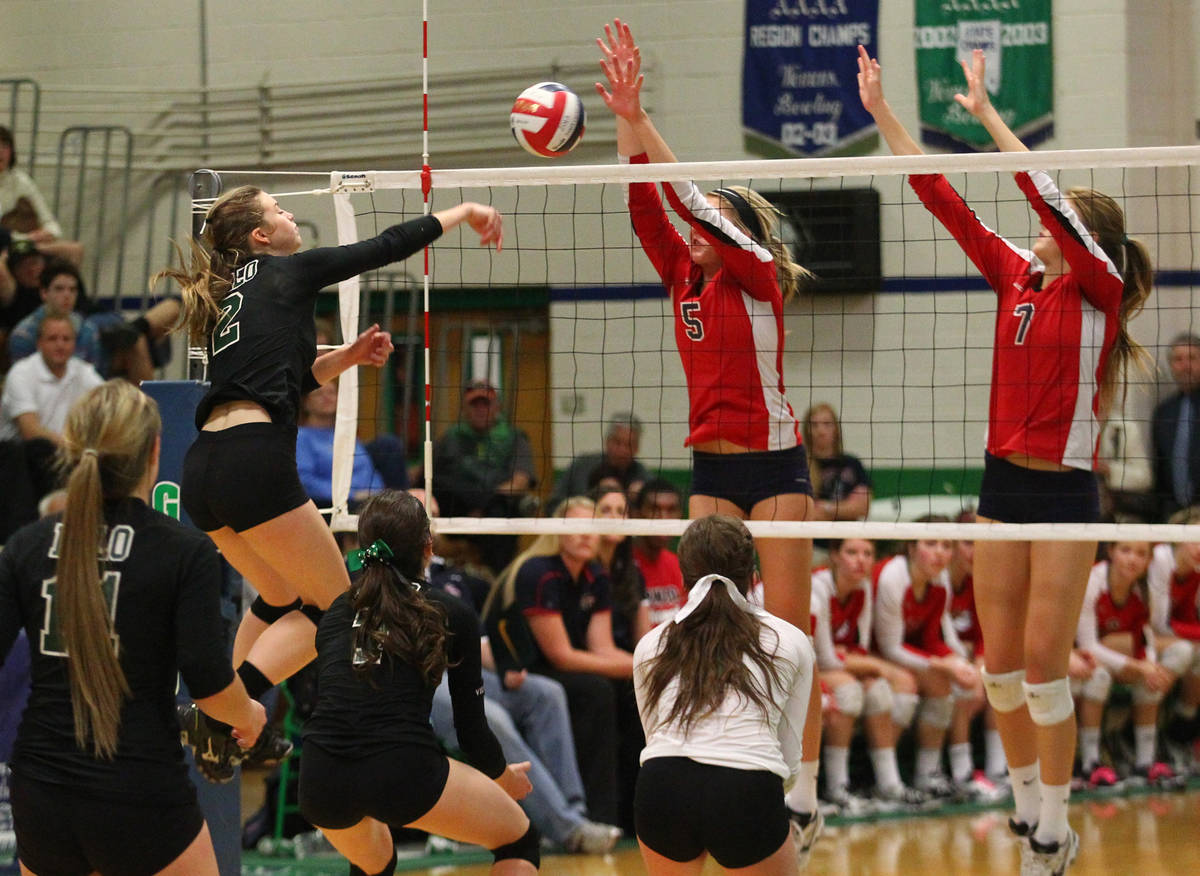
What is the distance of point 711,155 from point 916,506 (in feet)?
10.0

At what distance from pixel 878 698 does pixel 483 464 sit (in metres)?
2.82

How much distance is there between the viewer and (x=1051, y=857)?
5.12m

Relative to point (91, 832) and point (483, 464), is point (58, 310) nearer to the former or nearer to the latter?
point (483, 464)

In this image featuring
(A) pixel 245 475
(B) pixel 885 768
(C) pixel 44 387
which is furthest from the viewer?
(C) pixel 44 387

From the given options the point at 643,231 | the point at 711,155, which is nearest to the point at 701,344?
the point at 643,231

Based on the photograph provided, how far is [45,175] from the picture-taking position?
11.5 metres

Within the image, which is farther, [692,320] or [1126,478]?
[1126,478]

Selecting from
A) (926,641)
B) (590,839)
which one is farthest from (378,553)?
(926,641)

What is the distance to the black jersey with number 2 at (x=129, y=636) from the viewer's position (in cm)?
318

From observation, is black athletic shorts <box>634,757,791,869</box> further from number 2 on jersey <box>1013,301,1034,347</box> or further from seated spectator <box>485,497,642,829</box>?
seated spectator <box>485,497,642,829</box>

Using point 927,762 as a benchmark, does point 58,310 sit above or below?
above

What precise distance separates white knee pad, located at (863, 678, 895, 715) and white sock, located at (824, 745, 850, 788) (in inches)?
10.3

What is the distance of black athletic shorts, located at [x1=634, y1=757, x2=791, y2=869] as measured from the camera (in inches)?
149

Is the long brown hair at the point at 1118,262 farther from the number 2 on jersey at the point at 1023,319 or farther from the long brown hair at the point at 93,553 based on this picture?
the long brown hair at the point at 93,553
